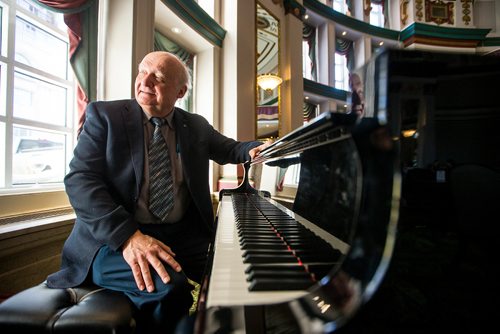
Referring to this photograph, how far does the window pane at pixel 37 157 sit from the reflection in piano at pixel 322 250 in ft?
5.97

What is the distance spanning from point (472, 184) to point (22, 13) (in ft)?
8.81

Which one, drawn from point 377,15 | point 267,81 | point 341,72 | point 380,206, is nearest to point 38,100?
point 380,206

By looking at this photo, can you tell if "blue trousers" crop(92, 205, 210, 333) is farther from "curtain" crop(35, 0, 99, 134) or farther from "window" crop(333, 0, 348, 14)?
"window" crop(333, 0, 348, 14)

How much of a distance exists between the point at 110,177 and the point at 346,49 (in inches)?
354

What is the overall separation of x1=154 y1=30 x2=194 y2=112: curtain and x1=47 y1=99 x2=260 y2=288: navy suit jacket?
2.01 meters

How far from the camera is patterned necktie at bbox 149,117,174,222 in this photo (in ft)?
3.97

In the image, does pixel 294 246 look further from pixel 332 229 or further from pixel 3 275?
pixel 3 275

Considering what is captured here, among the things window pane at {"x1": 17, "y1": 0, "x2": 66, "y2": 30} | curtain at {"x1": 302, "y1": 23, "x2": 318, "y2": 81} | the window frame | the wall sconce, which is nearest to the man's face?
the window frame

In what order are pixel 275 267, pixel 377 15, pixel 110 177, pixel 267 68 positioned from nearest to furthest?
1. pixel 275 267
2. pixel 110 177
3. pixel 267 68
4. pixel 377 15

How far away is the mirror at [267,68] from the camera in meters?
4.38

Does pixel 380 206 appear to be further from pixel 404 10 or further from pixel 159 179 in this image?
pixel 404 10

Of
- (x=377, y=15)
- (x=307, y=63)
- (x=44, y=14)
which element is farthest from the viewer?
(x=377, y=15)

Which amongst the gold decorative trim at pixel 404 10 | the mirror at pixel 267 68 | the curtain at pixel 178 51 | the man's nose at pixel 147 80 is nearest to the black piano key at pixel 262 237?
the man's nose at pixel 147 80

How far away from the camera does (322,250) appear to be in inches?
22.1
